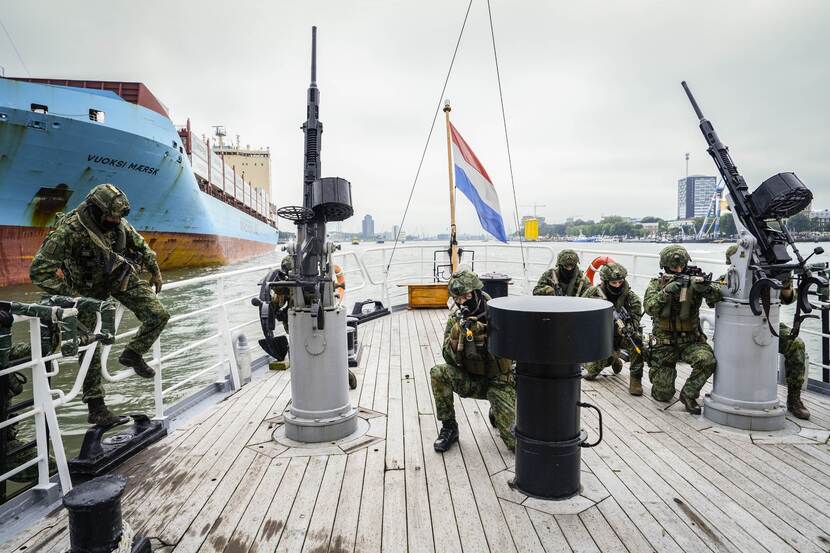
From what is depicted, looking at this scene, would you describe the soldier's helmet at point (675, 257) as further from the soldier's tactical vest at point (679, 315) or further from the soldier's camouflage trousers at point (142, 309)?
the soldier's camouflage trousers at point (142, 309)

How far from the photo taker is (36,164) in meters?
15.1

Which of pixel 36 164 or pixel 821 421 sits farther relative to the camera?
pixel 36 164

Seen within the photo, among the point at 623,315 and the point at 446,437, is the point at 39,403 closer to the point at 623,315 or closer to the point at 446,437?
the point at 446,437

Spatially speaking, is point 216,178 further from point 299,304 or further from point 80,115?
point 299,304

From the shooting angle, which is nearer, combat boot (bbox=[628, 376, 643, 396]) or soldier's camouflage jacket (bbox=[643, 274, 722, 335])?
soldier's camouflage jacket (bbox=[643, 274, 722, 335])

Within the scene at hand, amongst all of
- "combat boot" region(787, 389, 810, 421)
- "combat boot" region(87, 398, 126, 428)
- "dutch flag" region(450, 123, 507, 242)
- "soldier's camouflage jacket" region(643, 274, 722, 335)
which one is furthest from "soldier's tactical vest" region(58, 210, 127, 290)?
"dutch flag" region(450, 123, 507, 242)

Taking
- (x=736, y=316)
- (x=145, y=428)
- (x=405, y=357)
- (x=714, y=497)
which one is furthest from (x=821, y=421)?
(x=145, y=428)

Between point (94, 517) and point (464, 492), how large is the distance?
5.52ft

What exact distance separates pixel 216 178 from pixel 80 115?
1665cm

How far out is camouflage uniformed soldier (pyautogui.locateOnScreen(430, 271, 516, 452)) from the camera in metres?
3.06

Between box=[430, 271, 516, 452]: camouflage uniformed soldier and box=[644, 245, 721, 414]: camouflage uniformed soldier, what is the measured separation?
1571 mm

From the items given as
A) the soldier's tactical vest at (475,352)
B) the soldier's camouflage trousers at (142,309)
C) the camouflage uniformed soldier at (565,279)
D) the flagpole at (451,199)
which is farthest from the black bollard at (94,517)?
the flagpole at (451,199)

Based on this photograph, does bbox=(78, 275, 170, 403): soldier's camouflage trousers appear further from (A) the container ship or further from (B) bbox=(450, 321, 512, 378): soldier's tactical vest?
(A) the container ship

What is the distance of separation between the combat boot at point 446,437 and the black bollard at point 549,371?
25.1 inches
